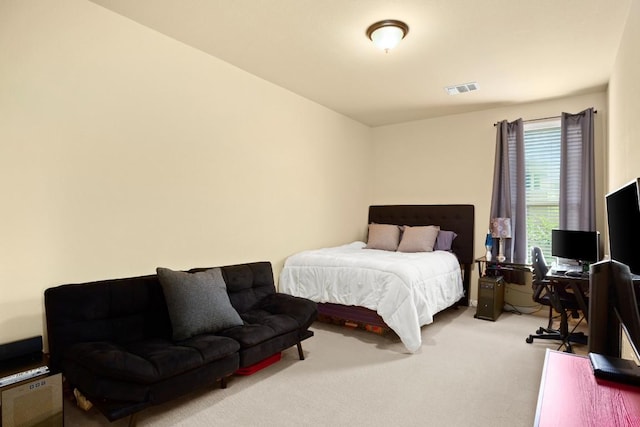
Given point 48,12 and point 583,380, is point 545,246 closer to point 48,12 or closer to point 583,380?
point 583,380

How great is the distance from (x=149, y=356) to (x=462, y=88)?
4064mm

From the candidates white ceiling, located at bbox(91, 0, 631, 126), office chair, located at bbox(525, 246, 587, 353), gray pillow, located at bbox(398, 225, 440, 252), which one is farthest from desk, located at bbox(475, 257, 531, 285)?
white ceiling, located at bbox(91, 0, 631, 126)

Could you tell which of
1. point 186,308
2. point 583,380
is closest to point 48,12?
point 186,308

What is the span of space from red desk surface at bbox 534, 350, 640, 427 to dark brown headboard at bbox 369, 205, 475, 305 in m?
3.76

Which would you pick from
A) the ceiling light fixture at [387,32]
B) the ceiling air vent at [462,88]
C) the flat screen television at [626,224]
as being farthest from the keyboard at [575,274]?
the ceiling light fixture at [387,32]

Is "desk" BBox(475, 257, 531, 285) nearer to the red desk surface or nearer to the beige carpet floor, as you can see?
the beige carpet floor

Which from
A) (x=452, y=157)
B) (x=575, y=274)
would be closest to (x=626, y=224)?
(x=575, y=274)

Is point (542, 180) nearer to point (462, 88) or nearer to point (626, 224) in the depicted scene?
point (462, 88)

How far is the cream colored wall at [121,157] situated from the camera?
2.32 meters

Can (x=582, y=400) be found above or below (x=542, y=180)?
below

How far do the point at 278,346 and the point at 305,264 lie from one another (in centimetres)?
137

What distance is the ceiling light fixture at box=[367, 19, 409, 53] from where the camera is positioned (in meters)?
2.80

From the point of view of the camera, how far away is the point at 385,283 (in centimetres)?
353

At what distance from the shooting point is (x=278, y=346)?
2.84m
